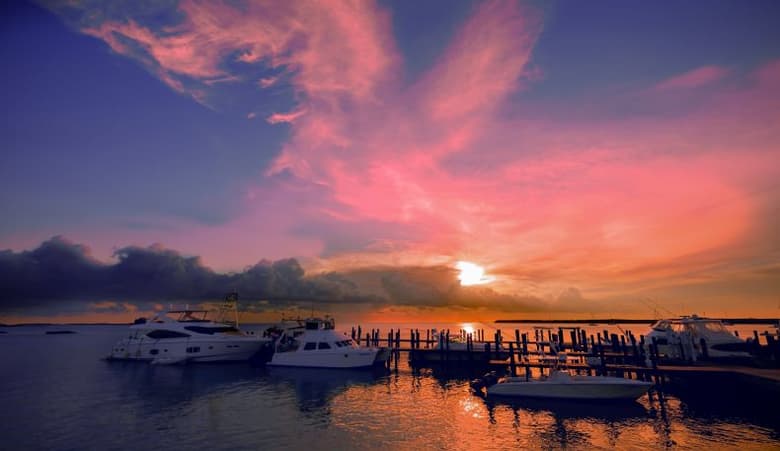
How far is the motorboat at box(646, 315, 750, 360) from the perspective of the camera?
34.8 m

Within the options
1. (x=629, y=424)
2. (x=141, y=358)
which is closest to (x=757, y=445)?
(x=629, y=424)

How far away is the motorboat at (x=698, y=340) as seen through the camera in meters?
34.8

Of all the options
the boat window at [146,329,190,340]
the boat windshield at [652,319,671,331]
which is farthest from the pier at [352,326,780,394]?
the boat window at [146,329,190,340]

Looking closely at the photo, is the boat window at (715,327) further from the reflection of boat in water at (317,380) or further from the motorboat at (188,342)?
the motorboat at (188,342)

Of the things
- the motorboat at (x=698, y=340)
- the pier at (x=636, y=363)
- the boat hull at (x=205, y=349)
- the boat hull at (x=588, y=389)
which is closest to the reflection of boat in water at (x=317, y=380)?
the boat hull at (x=205, y=349)

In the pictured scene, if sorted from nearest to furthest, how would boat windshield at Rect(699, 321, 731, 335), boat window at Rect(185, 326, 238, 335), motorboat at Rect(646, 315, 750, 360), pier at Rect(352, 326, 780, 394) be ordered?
pier at Rect(352, 326, 780, 394)
motorboat at Rect(646, 315, 750, 360)
boat windshield at Rect(699, 321, 731, 335)
boat window at Rect(185, 326, 238, 335)

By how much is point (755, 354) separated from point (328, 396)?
3574cm

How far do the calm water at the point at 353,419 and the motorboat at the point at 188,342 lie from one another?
10615 millimetres

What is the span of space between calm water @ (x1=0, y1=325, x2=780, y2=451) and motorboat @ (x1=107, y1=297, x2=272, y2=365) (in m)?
10.6

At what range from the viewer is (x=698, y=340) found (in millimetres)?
35906

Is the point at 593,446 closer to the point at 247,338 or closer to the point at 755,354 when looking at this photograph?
the point at 755,354

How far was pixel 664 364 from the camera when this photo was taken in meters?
34.0

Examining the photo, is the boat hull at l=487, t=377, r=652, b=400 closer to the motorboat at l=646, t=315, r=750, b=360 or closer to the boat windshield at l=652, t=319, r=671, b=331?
the motorboat at l=646, t=315, r=750, b=360

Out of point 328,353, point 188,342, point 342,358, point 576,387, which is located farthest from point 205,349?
point 576,387
